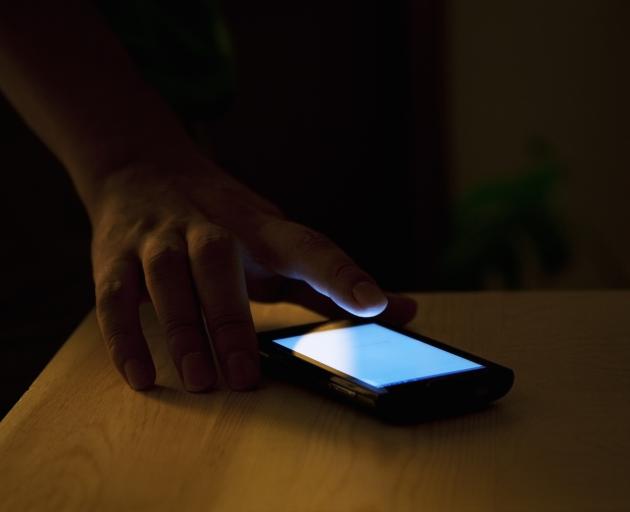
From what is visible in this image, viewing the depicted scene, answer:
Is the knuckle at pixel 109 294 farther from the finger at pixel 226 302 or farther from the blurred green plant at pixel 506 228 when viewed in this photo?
the blurred green plant at pixel 506 228

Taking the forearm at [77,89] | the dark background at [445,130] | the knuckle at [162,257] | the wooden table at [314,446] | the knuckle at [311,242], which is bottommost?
the wooden table at [314,446]

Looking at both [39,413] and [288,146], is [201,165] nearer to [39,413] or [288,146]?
[39,413]

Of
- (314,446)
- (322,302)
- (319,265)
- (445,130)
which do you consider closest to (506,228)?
(445,130)

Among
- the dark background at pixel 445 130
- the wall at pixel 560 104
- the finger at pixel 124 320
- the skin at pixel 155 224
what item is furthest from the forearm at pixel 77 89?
Answer: the wall at pixel 560 104

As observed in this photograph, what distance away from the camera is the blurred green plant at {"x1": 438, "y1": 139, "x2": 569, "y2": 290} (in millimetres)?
2195

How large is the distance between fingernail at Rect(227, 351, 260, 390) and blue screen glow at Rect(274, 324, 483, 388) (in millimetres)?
32

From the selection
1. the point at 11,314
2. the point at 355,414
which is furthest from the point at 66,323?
the point at 355,414

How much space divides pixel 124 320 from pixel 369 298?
181 millimetres

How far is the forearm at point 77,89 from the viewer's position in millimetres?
895

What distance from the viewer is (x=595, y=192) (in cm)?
242

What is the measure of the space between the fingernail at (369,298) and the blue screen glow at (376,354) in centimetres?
3

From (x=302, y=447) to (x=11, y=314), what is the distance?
52 cm

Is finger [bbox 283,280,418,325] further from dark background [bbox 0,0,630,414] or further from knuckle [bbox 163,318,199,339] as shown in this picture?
dark background [bbox 0,0,630,414]

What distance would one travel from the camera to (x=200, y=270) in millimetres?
709
